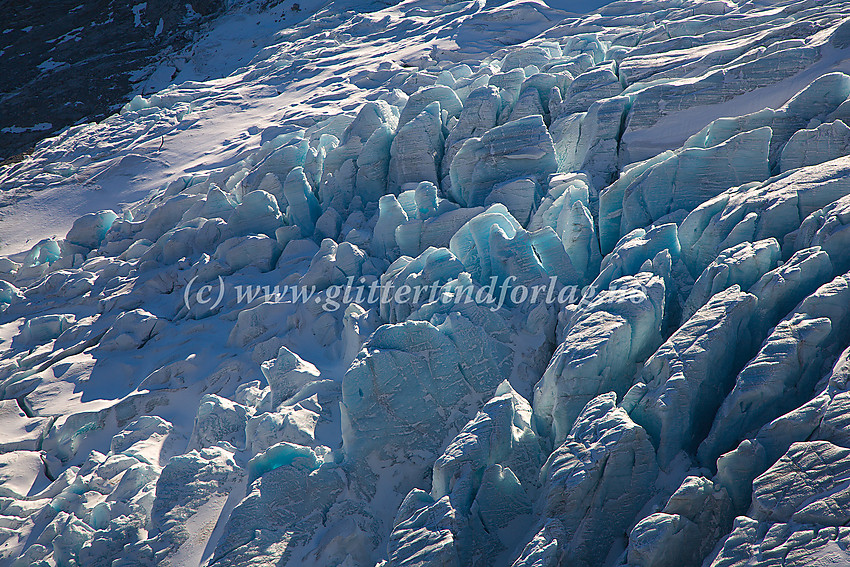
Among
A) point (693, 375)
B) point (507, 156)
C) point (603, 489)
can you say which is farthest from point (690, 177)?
point (603, 489)

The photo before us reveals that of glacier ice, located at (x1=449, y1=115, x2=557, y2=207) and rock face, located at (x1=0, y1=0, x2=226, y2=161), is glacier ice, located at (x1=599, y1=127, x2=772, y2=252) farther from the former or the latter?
rock face, located at (x1=0, y1=0, x2=226, y2=161)

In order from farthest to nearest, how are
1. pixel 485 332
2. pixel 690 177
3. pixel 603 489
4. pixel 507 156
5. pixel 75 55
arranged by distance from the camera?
pixel 75 55 < pixel 507 156 < pixel 690 177 < pixel 485 332 < pixel 603 489

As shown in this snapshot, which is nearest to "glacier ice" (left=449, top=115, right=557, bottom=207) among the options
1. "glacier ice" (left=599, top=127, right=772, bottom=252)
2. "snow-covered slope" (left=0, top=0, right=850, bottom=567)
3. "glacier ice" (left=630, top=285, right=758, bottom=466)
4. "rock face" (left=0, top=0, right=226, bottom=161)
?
"snow-covered slope" (left=0, top=0, right=850, bottom=567)

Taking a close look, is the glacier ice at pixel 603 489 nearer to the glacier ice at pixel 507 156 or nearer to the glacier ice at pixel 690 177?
the glacier ice at pixel 690 177

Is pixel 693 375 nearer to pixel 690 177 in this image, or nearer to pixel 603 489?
pixel 603 489

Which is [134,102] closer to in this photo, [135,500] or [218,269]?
[218,269]

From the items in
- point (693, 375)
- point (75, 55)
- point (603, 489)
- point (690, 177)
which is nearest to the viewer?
point (603, 489)

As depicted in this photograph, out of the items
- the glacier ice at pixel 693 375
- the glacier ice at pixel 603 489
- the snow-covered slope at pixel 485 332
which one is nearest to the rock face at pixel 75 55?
the snow-covered slope at pixel 485 332
